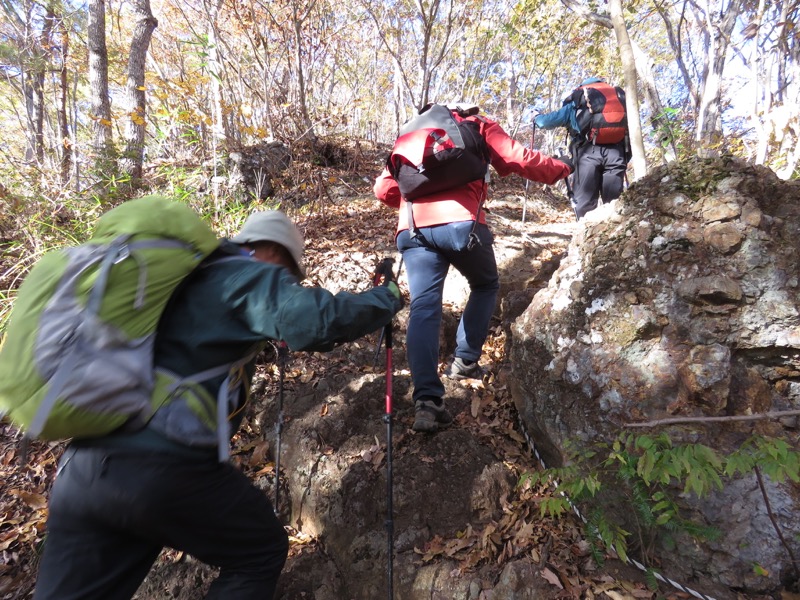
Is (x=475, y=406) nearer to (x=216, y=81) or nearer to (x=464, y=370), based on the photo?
(x=464, y=370)

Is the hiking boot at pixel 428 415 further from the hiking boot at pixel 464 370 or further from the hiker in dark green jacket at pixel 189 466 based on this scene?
the hiker in dark green jacket at pixel 189 466

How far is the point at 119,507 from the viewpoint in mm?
1420

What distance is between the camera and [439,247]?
2922 mm

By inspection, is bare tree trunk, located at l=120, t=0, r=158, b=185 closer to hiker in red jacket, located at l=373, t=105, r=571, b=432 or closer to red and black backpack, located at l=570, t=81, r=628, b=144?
hiker in red jacket, located at l=373, t=105, r=571, b=432

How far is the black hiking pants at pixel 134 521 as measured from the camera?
1.42 metres

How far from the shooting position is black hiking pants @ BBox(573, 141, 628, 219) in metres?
4.66

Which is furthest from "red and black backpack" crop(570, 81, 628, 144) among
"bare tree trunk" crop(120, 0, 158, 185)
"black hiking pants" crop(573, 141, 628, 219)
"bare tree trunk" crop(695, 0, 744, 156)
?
"bare tree trunk" crop(120, 0, 158, 185)

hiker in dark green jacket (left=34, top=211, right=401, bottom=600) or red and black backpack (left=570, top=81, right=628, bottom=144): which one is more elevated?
red and black backpack (left=570, top=81, right=628, bottom=144)

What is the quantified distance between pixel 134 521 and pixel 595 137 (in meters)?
5.07

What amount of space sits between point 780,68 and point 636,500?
8500mm

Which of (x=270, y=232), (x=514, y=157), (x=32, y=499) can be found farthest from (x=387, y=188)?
(x=32, y=499)

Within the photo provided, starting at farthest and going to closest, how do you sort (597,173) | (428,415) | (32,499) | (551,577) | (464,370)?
(597,173), (464,370), (32,499), (428,415), (551,577)

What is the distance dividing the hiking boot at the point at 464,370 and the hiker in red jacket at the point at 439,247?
0.53 meters

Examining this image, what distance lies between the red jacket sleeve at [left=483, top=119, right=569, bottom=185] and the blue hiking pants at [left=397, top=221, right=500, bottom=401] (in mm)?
470
